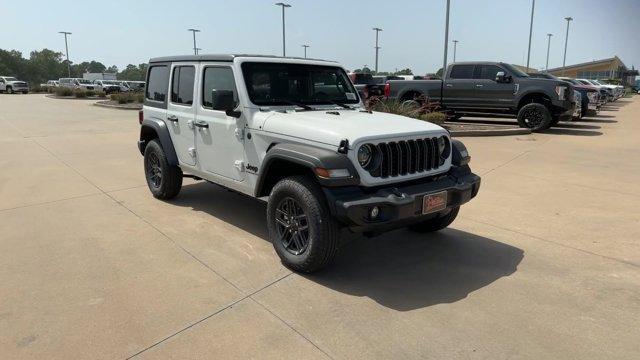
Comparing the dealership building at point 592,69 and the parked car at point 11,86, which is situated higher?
the dealership building at point 592,69

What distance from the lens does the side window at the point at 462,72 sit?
13538mm

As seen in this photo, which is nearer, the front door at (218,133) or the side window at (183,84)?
the front door at (218,133)

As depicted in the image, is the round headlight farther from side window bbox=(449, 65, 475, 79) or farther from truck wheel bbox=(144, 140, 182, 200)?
side window bbox=(449, 65, 475, 79)

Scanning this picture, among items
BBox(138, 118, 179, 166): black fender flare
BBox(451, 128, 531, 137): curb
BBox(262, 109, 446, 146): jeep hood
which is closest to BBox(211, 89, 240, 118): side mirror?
BBox(262, 109, 446, 146): jeep hood

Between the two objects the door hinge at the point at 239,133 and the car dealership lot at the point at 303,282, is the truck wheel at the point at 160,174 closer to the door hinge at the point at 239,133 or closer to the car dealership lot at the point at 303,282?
the car dealership lot at the point at 303,282

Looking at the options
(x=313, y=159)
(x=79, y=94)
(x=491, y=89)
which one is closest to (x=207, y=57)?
(x=313, y=159)

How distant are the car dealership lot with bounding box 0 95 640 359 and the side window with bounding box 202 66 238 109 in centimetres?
137

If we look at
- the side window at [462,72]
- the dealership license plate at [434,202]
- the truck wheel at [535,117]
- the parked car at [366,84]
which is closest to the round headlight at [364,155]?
the dealership license plate at [434,202]

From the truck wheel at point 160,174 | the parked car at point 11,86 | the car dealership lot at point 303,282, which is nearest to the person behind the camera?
the car dealership lot at point 303,282

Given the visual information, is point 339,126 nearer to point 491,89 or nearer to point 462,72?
point 491,89

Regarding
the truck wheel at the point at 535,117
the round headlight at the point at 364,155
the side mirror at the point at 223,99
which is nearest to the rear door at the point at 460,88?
the truck wheel at the point at 535,117

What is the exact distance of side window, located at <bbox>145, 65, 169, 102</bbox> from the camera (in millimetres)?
5820

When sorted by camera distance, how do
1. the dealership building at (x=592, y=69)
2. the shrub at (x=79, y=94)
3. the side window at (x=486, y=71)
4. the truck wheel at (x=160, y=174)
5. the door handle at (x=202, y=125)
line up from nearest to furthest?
the door handle at (x=202, y=125) < the truck wheel at (x=160, y=174) < the side window at (x=486, y=71) < the shrub at (x=79, y=94) < the dealership building at (x=592, y=69)

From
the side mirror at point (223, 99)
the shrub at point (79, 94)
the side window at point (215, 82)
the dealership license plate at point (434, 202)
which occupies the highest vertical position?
the side window at point (215, 82)
